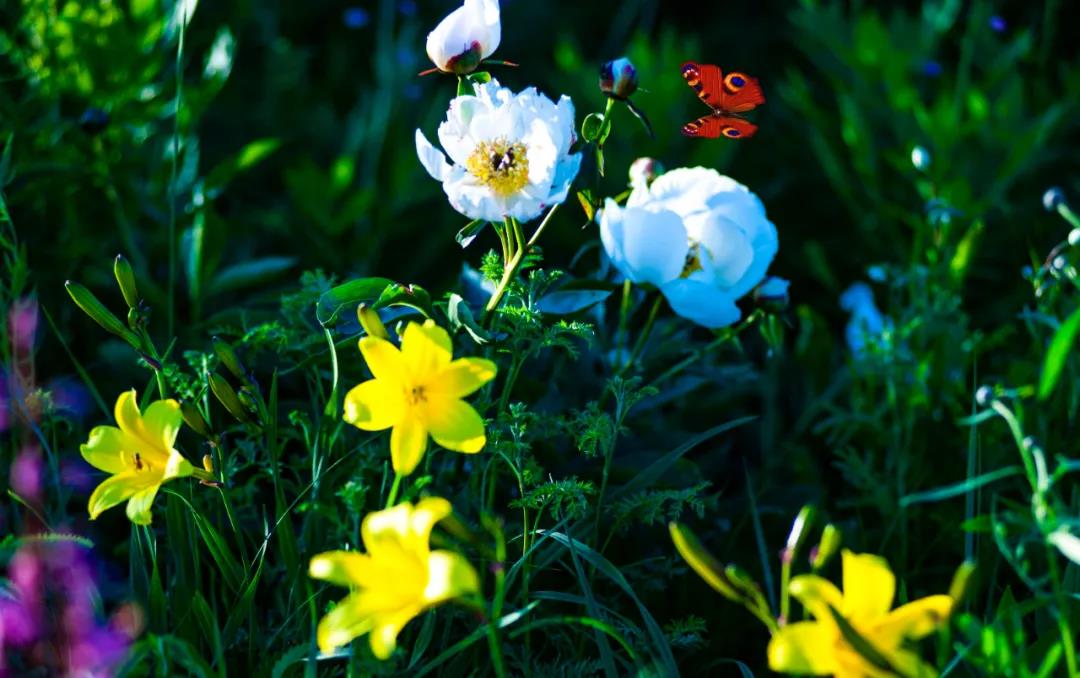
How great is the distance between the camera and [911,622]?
2.23 ft

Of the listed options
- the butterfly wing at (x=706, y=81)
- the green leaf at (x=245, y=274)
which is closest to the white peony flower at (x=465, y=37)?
the butterfly wing at (x=706, y=81)

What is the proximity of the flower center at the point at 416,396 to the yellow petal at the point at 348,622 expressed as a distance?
5.6 inches

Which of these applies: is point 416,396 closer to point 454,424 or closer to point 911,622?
point 454,424

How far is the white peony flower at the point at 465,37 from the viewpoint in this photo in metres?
0.90

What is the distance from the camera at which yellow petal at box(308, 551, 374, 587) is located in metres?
0.68

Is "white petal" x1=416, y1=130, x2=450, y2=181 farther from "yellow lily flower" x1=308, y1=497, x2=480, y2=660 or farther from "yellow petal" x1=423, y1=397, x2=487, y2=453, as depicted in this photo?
"yellow lily flower" x1=308, y1=497, x2=480, y2=660

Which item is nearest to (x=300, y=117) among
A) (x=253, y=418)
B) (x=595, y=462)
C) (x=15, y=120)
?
(x=15, y=120)

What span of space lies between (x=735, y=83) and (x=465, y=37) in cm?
21

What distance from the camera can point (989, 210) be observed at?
6.23ft

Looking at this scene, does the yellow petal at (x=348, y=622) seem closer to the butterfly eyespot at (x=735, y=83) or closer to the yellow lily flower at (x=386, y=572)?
the yellow lily flower at (x=386, y=572)

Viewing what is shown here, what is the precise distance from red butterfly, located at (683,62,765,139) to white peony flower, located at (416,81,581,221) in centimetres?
10

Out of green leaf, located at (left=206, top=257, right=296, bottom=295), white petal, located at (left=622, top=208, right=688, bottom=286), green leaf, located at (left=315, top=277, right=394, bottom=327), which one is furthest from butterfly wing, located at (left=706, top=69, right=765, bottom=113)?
green leaf, located at (left=206, top=257, right=296, bottom=295)

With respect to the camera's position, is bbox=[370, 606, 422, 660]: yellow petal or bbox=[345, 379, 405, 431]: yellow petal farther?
bbox=[345, 379, 405, 431]: yellow petal

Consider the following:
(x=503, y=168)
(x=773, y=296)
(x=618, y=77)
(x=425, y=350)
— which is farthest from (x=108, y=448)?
(x=773, y=296)
